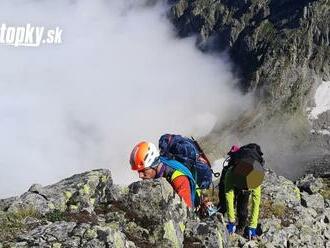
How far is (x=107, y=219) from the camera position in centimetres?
1628

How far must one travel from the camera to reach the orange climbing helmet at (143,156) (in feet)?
55.4

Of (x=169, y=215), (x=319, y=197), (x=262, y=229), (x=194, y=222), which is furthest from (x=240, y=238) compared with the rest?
(x=319, y=197)

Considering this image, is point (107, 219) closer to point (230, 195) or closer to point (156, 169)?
point (156, 169)

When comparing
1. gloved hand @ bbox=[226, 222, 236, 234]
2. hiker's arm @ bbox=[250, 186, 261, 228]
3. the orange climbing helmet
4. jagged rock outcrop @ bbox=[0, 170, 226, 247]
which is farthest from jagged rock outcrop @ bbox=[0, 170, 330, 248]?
hiker's arm @ bbox=[250, 186, 261, 228]

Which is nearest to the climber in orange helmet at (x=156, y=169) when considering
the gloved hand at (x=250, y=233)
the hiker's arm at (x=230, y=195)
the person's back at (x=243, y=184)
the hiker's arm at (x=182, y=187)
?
the hiker's arm at (x=182, y=187)

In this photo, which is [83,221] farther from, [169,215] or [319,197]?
[319,197]

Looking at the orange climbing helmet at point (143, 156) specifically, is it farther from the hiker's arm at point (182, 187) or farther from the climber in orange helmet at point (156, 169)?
the hiker's arm at point (182, 187)

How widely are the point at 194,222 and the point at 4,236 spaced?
235 inches

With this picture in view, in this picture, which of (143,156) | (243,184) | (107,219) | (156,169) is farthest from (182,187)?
(243,184)

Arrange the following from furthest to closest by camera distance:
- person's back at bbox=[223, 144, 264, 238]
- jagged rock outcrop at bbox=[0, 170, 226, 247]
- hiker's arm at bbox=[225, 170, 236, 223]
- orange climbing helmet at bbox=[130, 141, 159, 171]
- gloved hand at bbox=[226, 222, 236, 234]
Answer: hiker's arm at bbox=[225, 170, 236, 223], gloved hand at bbox=[226, 222, 236, 234], person's back at bbox=[223, 144, 264, 238], orange climbing helmet at bbox=[130, 141, 159, 171], jagged rock outcrop at bbox=[0, 170, 226, 247]

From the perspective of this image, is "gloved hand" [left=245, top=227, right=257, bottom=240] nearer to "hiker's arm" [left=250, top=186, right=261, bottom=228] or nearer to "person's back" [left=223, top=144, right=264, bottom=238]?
"person's back" [left=223, top=144, right=264, bottom=238]

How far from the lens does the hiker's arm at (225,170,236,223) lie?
20453mm

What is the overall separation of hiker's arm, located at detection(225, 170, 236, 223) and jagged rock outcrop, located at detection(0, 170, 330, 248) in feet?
2.50

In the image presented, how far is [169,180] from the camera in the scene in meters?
17.5
